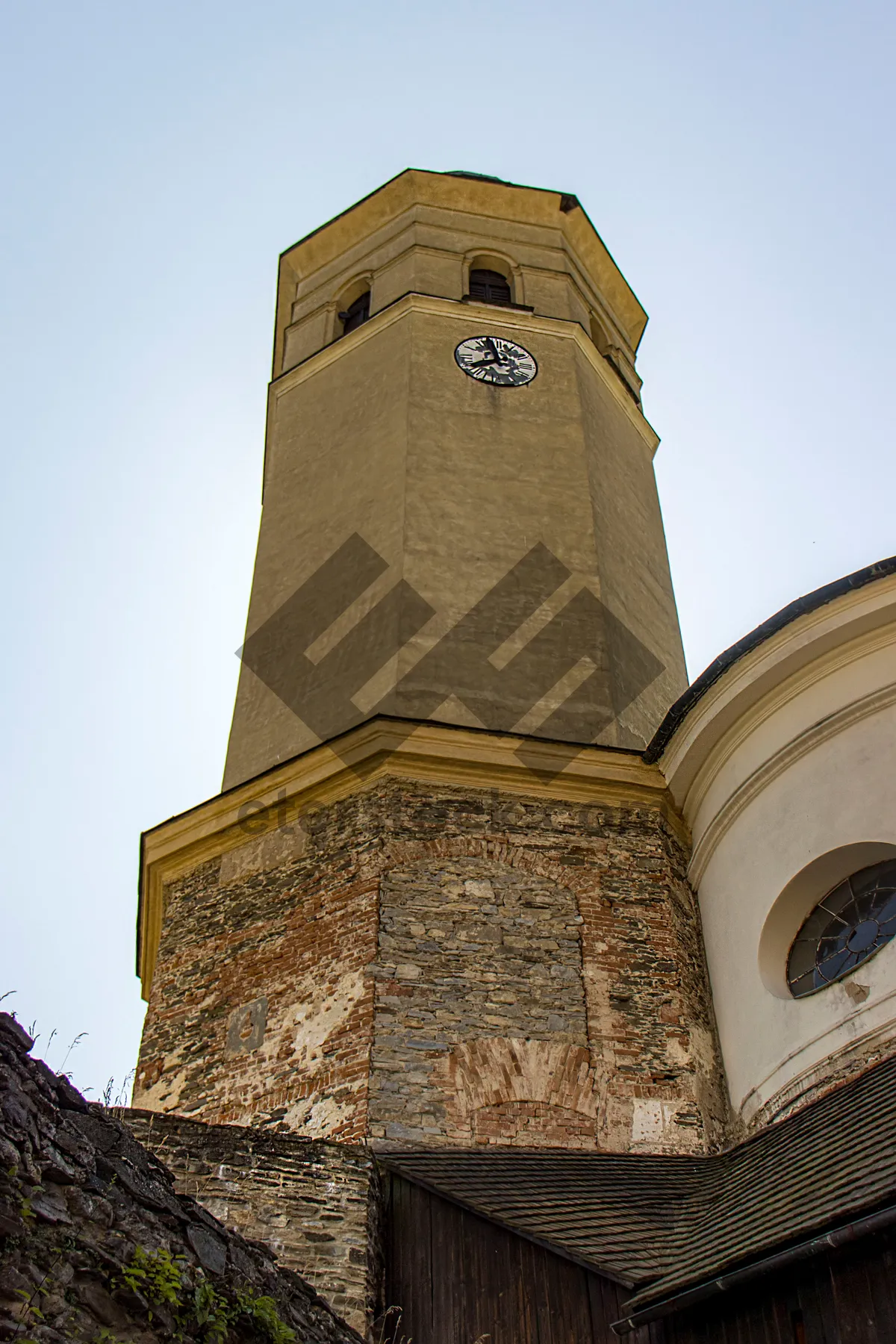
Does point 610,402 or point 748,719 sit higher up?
point 610,402

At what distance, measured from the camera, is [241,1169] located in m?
8.46

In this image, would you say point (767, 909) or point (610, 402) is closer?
point (767, 909)

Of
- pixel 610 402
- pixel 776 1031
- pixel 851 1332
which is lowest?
pixel 851 1332

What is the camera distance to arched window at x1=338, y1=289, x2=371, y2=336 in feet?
62.3

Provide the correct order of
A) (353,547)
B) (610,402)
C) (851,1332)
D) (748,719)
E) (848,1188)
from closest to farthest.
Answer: (851,1332)
(848,1188)
(748,719)
(353,547)
(610,402)

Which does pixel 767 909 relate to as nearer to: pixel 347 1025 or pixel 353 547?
pixel 347 1025

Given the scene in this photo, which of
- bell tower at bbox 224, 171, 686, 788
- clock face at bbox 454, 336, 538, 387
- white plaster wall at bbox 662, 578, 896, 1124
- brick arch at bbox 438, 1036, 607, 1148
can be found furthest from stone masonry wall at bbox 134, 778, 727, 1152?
clock face at bbox 454, 336, 538, 387

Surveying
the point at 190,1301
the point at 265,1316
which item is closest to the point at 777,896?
the point at 265,1316

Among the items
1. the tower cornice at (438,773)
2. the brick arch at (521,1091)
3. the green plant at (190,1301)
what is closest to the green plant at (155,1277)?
the green plant at (190,1301)

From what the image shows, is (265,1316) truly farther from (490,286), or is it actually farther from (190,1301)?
(490,286)

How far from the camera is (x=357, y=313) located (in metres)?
19.3

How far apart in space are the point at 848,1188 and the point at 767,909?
376 cm

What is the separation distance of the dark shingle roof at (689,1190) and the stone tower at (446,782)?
0.51 m

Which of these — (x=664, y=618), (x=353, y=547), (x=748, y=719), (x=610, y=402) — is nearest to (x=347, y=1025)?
(x=748, y=719)
